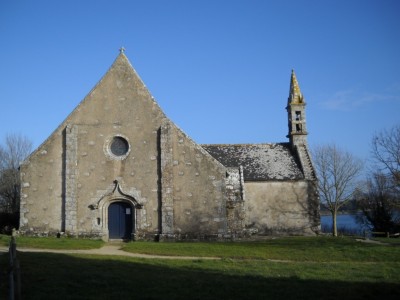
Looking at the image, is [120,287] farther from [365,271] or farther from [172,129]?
[172,129]

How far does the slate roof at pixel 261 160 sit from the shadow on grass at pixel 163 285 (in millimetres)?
20428

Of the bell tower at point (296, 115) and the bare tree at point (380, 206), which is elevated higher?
the bell tower at point (296, 115)

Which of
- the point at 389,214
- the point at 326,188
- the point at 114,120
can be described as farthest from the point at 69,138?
the point at 389,214

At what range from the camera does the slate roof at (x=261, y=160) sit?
34.3 meters

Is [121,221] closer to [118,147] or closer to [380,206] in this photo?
[118,147]

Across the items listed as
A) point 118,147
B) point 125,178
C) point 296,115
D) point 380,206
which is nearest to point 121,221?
point 125,178

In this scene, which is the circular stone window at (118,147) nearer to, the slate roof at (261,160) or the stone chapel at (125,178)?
the stone chapel at (125,178)

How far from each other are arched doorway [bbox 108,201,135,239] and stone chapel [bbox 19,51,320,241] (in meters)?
0.06

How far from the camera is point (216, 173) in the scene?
26.9 meters

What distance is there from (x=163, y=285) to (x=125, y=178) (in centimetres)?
1577

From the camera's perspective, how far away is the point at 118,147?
27.4 meters

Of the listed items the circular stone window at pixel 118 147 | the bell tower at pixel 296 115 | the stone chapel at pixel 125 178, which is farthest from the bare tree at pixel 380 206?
the circular stone window at pixel 118 147

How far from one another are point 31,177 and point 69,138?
10.3 feet

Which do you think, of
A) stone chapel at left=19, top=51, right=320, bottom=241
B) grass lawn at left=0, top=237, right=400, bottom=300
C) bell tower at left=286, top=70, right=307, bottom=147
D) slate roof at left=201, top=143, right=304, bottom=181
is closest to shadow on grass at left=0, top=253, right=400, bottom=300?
grass lawn at left=0, top=237, right=400, bottom=300
